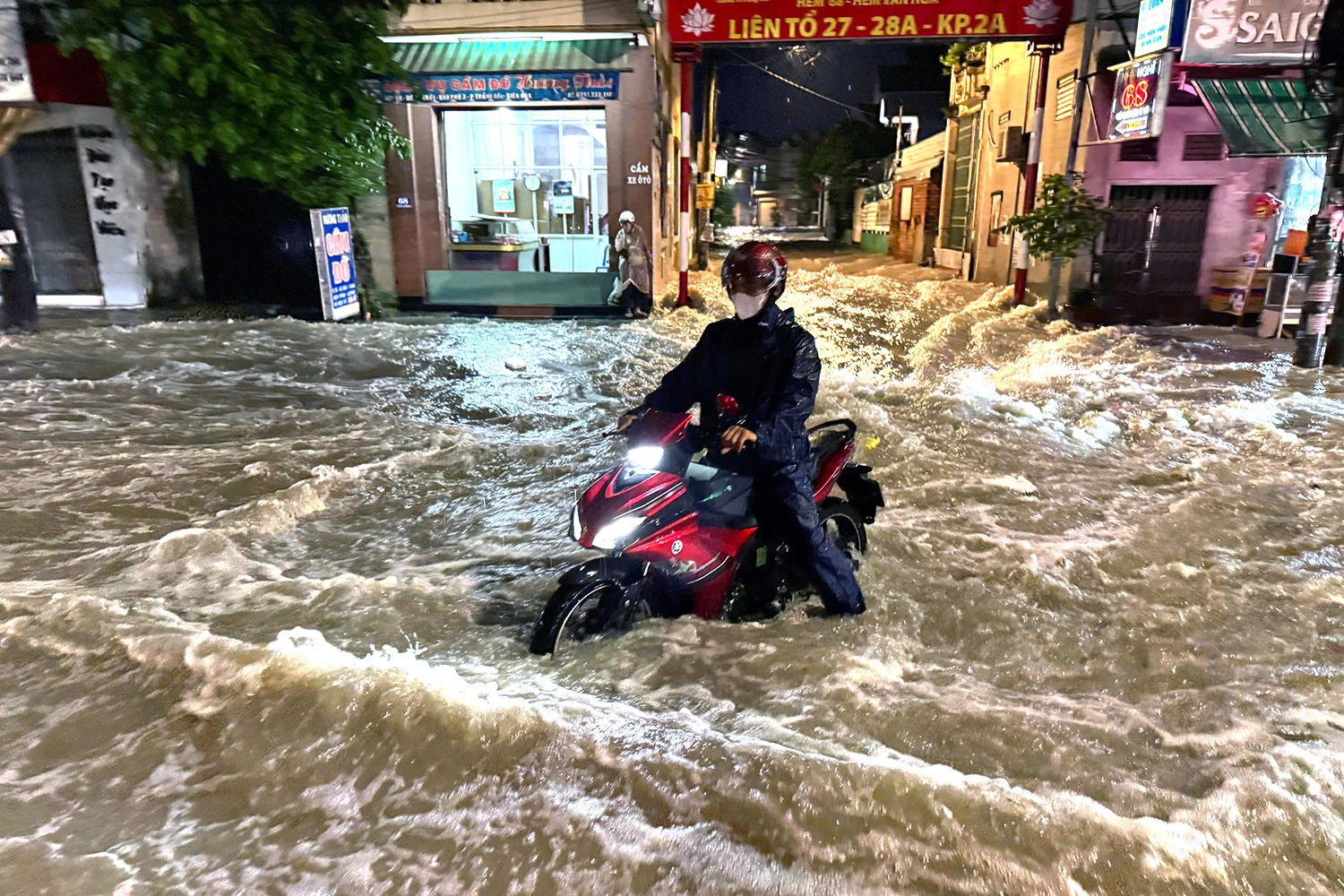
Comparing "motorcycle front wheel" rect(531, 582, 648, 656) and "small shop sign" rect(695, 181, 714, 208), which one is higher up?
"small shop sign" rect(695, 181, 714, 208)

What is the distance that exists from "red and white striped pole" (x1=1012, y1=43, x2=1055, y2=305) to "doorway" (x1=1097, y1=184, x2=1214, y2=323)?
124cm

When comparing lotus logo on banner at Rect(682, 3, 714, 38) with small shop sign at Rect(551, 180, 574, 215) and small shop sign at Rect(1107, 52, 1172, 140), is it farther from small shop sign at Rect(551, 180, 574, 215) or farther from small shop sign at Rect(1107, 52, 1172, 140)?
small shop sign at Rect(1107, 52, 1172, 140)

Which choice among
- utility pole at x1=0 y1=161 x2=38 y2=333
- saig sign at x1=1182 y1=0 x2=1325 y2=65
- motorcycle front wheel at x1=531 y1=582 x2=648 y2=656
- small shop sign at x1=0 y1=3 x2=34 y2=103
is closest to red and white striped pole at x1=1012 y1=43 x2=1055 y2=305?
saig sign at x1=1182 y1=0 x2=1325 y2=65

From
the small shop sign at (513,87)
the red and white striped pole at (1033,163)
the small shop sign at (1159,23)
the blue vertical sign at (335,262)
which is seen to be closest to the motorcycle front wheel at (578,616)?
the blue vertical sign at (335,262)

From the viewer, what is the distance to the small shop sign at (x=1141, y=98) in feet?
38.2

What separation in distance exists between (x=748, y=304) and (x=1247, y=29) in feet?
39.1

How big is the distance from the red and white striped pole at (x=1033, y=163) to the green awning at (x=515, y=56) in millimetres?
6996

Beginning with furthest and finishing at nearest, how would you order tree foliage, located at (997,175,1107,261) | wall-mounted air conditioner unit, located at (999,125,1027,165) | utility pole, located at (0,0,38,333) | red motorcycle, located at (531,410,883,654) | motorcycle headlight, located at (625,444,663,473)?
wall-mounted air conditioner unit, located at (999,125,1027,165) → tree foliage, located at (997,175,1107,261) → utility pole, located at (0,0,38,333) → motorcycle headlight, located at (625,444,663,473) → red motorcycle, located at (531,410,883,654)

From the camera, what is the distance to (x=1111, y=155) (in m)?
14.2

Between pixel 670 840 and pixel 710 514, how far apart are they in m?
1.36

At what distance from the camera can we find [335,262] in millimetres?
12594

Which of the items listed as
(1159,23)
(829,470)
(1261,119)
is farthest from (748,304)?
(1261,119)

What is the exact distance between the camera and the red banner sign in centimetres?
1355

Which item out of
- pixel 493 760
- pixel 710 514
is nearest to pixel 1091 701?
pixel 710 514
